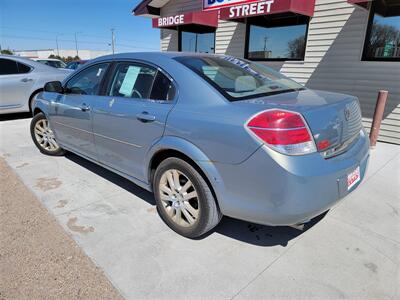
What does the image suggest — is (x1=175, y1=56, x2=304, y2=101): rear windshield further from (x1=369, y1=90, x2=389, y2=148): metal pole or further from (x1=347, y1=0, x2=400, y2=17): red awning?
(x1=347, y1=0, x2=400, y2=17): red awning

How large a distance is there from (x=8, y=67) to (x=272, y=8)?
6235 millimetres

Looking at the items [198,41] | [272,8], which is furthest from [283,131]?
[198,41]

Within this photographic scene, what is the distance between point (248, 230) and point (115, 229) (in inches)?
47.9

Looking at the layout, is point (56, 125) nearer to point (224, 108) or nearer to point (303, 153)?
point (224, 108)

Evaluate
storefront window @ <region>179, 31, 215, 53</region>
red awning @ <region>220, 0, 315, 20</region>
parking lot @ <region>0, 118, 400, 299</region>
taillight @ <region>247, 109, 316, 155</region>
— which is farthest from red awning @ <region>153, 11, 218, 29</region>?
taillight @ <region>247, 109, 316, 155</region>

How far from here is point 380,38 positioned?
5758 millimetres

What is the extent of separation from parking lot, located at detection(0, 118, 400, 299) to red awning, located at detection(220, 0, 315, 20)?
4.17 meters

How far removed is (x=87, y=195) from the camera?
330 centimetres

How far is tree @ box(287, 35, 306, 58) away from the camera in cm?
704

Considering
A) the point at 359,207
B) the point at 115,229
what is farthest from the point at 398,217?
the point at 115,229

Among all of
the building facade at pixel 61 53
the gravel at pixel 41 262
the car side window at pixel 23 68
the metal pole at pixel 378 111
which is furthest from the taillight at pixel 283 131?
the building facade at pixel 61 53

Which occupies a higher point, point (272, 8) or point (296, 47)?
point (272, 8)

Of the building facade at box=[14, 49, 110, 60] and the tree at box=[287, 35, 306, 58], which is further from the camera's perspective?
the building facade at box=[14, 49, 110, 60]

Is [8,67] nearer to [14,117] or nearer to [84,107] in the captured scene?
[14,117]
